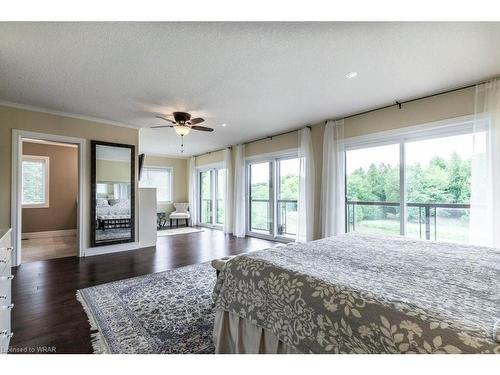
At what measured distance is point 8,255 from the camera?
1.64 meters

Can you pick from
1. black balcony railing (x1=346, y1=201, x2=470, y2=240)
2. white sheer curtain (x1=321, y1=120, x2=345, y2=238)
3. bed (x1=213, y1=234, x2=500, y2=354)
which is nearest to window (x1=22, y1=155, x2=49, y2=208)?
bed (x1=213, y1=234, x2=500, y2=354)

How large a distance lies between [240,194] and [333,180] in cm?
276

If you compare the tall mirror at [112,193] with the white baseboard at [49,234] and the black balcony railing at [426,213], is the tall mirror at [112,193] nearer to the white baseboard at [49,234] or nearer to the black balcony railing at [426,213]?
the white baseboard at [49,234]

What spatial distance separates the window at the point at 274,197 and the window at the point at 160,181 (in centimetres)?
359

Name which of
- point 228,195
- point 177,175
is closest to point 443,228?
point 228,195

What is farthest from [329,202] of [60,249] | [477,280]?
[60,249]

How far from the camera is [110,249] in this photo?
4.50m

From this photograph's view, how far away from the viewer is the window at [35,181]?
5723 millimetres

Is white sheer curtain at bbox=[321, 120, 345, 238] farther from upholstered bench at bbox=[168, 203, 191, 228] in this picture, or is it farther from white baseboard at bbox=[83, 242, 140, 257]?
upholstered bench at bbox=[168, 203, 191, 228]

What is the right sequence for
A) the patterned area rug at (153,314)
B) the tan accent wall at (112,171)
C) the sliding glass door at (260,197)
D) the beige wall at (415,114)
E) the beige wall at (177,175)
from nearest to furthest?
the patterned area rug at (153,314)
the beige wall at (415,114)
the tan accent wall at (112,171)
the sliding glass door at (260,197)
the beige wall at (177,175)

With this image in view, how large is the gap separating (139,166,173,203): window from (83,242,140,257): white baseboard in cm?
344

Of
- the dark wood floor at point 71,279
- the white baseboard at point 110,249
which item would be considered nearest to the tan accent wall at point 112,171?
the white baseboard at point 110,249

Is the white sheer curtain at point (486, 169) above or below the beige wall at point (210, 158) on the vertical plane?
below
